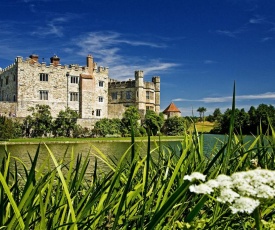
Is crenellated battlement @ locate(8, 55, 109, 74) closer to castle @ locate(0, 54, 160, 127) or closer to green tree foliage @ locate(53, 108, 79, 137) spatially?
castle @ locate(0, 54, 160, 127)

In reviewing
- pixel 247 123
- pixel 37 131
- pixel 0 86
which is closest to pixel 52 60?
pixel 0 86

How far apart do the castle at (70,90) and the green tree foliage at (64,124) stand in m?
1.51

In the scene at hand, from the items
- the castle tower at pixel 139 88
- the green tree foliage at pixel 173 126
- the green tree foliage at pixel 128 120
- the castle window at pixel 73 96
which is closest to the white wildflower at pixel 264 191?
the green tree foliage at pixel 128 120

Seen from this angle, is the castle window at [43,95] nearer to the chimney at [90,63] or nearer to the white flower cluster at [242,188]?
the chimney at [90,63]

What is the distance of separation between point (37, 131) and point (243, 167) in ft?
120

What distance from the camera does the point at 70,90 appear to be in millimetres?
44062

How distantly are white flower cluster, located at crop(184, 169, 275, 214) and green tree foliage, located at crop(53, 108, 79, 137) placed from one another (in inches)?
1510

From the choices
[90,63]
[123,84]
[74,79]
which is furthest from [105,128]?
[123,84]

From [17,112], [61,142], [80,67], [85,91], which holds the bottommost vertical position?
[61,142]

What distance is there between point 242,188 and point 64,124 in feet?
127

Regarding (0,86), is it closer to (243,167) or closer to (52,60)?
(52,60)

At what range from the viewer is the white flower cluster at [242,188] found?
4.23ft

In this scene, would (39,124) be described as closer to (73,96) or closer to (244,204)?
(73,96)

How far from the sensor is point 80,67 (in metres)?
44.9
